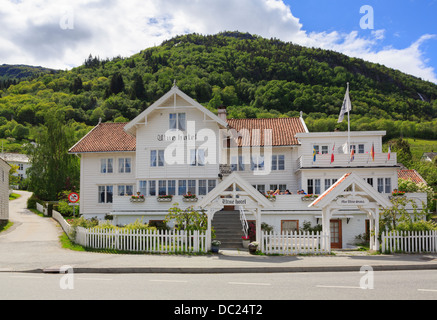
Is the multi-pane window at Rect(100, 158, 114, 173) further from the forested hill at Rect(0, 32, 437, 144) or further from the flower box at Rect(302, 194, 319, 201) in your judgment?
the forested hill at Rect(0, 32, 437, 144)

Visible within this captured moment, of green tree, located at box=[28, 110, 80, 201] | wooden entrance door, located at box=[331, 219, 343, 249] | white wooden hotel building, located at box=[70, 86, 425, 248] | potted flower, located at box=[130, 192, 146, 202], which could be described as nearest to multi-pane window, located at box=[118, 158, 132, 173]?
white wooden hotel building, located at box=[70, 86, 425, 248]

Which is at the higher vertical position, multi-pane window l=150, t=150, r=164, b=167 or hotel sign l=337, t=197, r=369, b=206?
multi-pane window l=150, t=150, r=164, b=167

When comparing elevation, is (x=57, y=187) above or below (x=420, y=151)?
below

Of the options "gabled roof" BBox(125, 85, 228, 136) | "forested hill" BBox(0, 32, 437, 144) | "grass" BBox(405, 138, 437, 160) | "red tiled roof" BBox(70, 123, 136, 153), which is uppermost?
"forested hill" BBox(0, 32, 437, 144)

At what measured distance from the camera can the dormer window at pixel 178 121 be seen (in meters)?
33.5

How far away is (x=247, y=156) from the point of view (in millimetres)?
36250

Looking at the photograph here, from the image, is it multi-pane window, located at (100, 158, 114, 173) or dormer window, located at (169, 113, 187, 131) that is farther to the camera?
multi-pane window, located at (100, 158, 114, 173)

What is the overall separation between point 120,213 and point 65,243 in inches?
261

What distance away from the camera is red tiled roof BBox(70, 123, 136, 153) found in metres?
37.7

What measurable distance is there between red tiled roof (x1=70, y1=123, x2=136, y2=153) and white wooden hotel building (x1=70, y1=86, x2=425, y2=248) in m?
0.09

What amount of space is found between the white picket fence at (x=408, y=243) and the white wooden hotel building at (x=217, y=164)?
7.37m

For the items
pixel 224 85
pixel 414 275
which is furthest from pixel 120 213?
pixel 224 85
